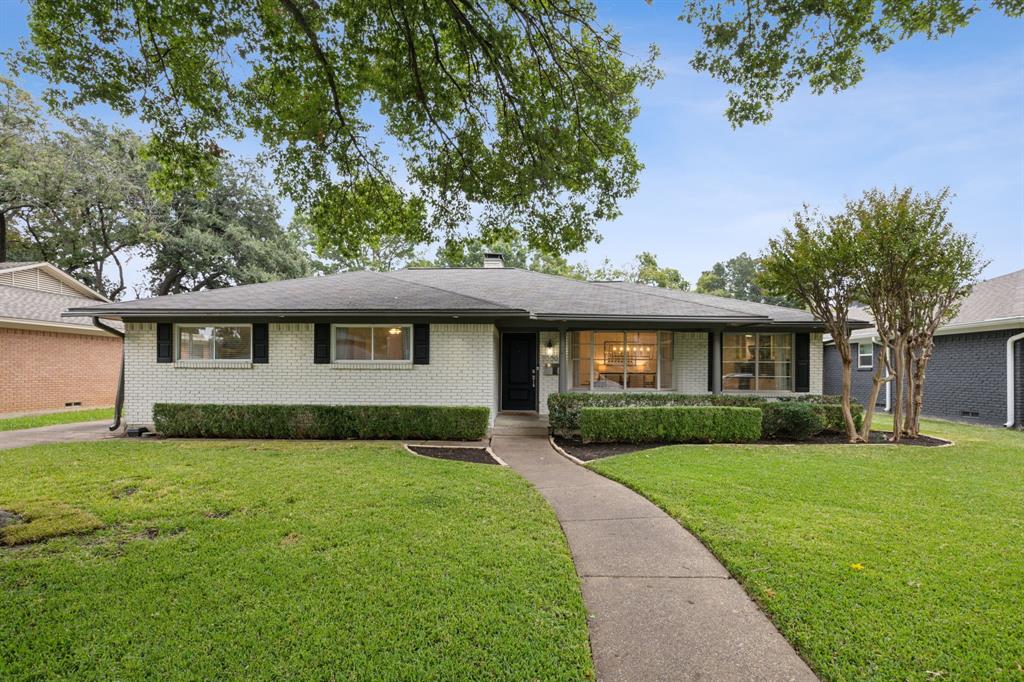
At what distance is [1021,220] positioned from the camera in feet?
36.8

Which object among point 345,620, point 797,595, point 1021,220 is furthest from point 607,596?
point 1021,220

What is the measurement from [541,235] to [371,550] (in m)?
6.23

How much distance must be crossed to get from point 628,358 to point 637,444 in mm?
3894

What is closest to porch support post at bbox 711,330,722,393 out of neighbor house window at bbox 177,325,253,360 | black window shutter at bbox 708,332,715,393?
black window shutter at bbox 708,332,715,393

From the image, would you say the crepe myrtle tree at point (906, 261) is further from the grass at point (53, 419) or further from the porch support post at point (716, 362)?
the grass at point (53, 419)

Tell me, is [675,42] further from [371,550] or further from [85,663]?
[85,663]

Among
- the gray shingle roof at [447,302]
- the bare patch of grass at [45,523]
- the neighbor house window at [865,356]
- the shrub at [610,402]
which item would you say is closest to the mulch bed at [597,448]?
the shrub at [610,402]

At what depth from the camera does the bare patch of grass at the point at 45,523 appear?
162 inches

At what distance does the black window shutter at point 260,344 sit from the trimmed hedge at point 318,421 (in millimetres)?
1133

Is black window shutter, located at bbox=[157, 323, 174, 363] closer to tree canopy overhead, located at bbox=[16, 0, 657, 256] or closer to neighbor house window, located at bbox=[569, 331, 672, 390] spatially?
tree canopy overhead, located at bbox=[16, 0, 657, 256]

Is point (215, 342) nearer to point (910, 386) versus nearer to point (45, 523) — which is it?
point (45, 523)

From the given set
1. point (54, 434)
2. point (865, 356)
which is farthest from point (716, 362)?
point (54, 434)

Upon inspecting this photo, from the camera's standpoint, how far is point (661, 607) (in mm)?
3053

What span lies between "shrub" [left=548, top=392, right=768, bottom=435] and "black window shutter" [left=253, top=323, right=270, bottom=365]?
659 centimetres
